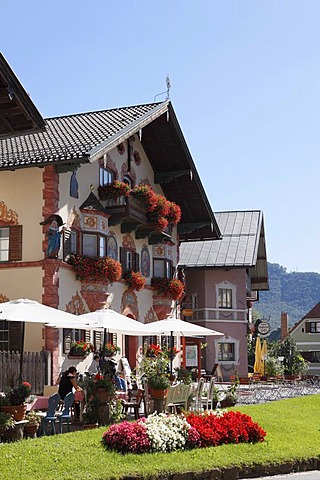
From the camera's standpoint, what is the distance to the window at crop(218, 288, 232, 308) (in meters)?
41.2

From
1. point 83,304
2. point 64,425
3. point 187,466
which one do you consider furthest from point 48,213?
point 187,466

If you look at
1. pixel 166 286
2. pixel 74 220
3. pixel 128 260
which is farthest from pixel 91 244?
pixel 166 286

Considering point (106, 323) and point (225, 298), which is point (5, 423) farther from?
point (225, 298)

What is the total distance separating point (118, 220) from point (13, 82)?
566 inches

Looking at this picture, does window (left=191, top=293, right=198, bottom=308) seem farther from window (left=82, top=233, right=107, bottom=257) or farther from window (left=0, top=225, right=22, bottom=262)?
window (left=0, top=225, right=22, bottom=262)

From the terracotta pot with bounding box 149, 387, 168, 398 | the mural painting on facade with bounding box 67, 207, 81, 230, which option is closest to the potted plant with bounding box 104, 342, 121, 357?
the mural painting on facade with bounding box 67, 207, 81, 230

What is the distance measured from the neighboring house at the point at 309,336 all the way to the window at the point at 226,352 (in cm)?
2621

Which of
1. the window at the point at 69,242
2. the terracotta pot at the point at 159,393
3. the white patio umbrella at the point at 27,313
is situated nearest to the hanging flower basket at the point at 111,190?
the window at the point at 69,242

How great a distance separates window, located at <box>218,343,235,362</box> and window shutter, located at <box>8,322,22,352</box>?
60.3 feet

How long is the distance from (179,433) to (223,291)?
28.0m

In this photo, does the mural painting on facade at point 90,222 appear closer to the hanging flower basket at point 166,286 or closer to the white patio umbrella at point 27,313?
the hanging flower basket at point 166,286

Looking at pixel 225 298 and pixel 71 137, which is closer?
pixel 71 137

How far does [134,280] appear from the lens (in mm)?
28984

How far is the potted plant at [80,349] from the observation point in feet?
81.8
